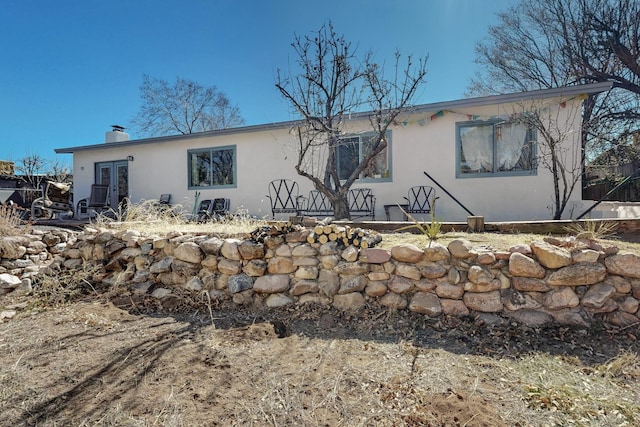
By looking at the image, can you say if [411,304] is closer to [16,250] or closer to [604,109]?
[16,250]

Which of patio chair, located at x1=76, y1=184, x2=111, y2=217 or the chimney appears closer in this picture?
patio chair, located at x1=76, y1=184, x2=111, y2=217

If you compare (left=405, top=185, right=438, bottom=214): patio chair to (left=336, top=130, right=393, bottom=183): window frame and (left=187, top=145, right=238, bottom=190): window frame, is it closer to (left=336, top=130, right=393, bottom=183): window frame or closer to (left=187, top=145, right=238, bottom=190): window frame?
(left=336, top=130, right=393, bottom=183): window frame

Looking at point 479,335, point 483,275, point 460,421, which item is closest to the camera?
point 460,421

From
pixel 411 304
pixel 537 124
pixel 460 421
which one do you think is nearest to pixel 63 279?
pixel 411 304

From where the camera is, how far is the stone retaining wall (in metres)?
2.35

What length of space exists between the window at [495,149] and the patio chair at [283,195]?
337 cm

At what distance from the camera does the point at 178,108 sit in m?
18.6

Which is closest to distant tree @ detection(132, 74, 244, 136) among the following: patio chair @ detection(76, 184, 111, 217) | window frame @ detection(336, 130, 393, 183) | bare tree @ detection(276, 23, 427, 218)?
patio chair @ detection(76, 184, 111, 217)

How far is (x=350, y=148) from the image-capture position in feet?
23.7

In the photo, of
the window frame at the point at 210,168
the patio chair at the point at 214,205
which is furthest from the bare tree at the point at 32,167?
the patio chair at the point at 214,205

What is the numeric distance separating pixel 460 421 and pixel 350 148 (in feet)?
20.2

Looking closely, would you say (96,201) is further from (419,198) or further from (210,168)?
(419,198)

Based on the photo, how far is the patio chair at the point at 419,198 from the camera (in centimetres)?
668

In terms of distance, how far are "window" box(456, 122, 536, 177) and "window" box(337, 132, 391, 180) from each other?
4.52 ft
